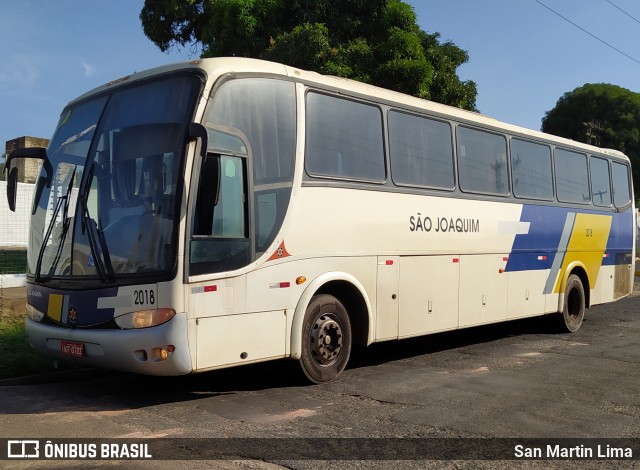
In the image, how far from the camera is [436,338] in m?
11.8

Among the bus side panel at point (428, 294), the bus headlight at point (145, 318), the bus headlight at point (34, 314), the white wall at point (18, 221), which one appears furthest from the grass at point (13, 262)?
the bus side panel at point (428, 294)

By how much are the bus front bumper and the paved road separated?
0.44m

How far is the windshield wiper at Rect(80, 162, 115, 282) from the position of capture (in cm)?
638

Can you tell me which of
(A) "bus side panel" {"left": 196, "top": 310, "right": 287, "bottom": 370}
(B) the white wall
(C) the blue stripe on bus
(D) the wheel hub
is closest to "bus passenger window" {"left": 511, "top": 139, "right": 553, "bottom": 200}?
(C) the blue stripe on bus

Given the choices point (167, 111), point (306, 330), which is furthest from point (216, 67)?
point (306, 330)

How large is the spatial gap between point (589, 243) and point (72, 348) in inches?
387

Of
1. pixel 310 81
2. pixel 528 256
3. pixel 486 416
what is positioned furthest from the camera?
pixel 528 256

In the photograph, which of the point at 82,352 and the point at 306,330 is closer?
the point at 82,352

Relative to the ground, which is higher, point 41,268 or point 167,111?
point 167,111

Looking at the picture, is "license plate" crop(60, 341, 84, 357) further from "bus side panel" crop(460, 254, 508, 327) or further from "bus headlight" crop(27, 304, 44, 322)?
"bus side panel" crop(460, 254, 508, 327)

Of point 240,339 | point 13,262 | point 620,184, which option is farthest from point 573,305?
point 13,262

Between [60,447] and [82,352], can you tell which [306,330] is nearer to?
[82,352]

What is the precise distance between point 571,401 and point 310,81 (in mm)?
4321

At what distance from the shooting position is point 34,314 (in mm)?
7184
